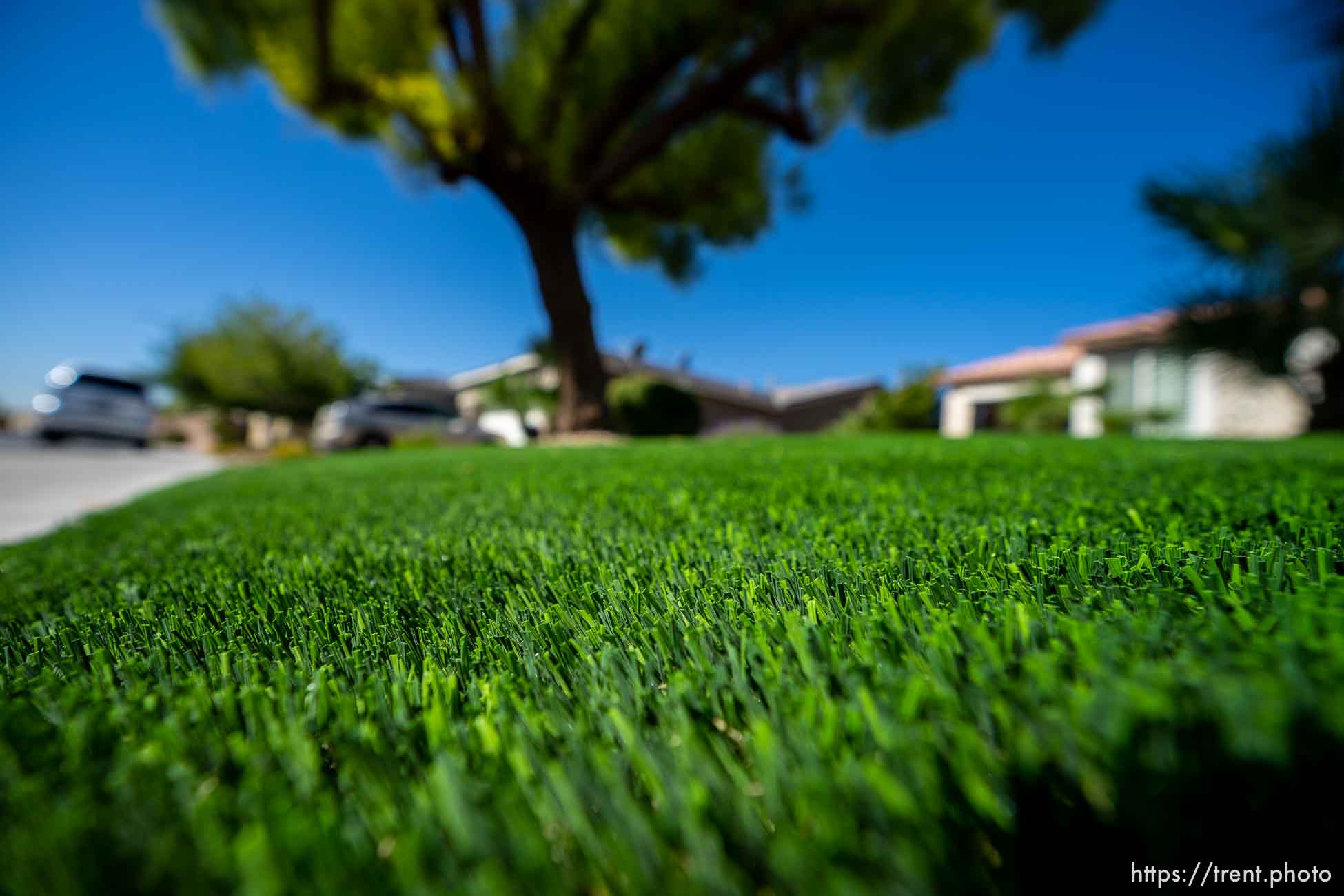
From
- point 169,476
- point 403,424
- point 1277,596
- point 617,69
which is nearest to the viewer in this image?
point 1277,596

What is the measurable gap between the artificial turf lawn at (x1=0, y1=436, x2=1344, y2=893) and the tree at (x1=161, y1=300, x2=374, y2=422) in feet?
93.2

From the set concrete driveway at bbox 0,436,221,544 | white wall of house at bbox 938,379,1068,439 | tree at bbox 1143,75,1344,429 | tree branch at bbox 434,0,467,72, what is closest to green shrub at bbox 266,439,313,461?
concrete driveway at bbox 0,436,221,544

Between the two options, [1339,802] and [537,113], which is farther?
[537,113]

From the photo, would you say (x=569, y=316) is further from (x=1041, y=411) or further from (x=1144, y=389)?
(x=1144, y=389)

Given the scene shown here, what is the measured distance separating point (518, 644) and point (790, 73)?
12.8 m

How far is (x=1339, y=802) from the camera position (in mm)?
403

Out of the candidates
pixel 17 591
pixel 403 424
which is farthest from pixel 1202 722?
pixel 403 424

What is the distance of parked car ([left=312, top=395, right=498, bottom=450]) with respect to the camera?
629 inches

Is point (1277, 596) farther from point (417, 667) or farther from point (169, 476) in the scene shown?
point (169, 476)

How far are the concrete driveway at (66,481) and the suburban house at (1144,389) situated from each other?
14.3m

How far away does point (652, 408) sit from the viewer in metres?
13.4

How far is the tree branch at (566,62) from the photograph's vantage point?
32.5ft

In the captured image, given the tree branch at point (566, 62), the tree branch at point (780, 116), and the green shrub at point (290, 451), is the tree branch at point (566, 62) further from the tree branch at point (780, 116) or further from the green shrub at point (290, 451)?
the green shrub at point (290, 451)

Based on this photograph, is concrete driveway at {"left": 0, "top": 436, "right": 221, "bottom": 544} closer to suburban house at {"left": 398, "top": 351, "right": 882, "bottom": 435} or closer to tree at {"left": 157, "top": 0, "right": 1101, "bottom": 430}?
tree at {"left": 157, "top": 0, "right": 1101, "bottom": 430}
